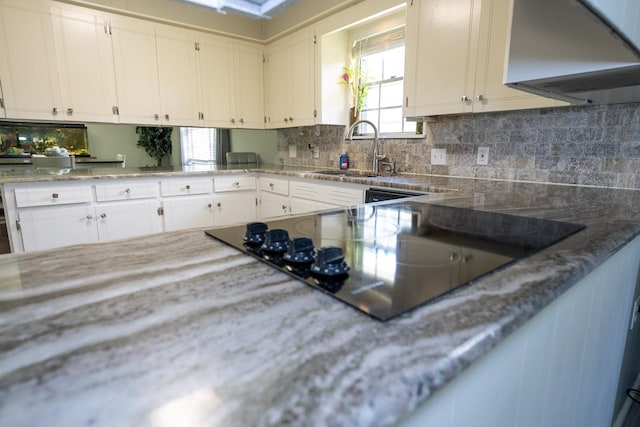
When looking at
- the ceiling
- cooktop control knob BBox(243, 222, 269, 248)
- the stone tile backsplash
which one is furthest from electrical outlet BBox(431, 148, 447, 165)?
cooktop control knob BBox(243, 222, 269, 248)

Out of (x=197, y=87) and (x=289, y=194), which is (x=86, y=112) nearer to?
(x=197, y=87)

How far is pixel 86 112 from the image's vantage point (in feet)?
9.65

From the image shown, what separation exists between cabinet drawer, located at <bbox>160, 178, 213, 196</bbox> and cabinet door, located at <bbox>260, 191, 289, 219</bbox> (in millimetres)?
522

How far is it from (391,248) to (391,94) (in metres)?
2.63

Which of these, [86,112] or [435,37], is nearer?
[435,37]

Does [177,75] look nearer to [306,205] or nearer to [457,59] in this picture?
[306,205]

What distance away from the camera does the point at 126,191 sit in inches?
108

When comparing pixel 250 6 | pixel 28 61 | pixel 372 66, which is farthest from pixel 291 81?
pixel 28 61

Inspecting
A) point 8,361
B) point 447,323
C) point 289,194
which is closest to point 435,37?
point 289,194

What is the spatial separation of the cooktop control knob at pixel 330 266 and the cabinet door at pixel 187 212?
2.61 meters

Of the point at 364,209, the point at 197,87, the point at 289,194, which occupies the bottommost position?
the point at 289,194

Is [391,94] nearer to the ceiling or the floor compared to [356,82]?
nearer to the floor

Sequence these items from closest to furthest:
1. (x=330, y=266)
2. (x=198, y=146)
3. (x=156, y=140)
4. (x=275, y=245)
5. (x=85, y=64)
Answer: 1. (x=330, y=266)
2. (x=275, y=245)
3. (x=85, y=64)
4. (x=156, y=140)
5. (x=198, y=146)

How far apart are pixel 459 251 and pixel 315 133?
124 inches
